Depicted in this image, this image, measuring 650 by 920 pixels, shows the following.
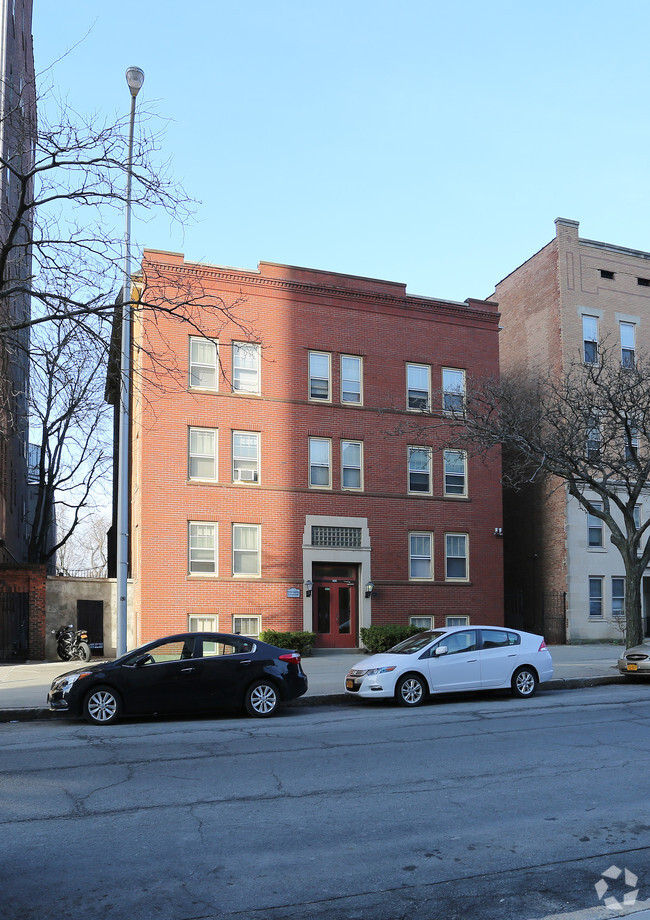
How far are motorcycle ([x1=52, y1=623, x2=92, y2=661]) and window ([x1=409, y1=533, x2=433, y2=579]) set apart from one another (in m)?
10.8

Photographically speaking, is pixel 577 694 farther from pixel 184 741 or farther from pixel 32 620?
pixel 32 620

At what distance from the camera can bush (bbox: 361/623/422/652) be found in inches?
1019

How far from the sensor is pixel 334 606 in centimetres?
2819

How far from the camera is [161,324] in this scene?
27.1 meters

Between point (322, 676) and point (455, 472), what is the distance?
1233cm

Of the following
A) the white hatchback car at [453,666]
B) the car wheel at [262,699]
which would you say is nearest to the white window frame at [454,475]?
the white hatchback car at [453,666]

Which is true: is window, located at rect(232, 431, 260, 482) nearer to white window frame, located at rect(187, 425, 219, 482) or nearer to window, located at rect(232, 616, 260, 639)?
white window frame, located at rect(187, 425, 219, 482)

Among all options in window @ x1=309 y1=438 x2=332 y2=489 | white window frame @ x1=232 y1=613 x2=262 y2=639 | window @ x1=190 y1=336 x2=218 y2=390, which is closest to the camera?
white window frame @ x1=232 y1=613 x2=262 y2=639

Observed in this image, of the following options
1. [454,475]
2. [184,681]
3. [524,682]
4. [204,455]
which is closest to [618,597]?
[454,475]

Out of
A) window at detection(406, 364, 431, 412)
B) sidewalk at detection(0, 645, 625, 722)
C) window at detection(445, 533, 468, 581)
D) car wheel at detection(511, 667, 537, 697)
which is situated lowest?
sidewalk at detection(0, 645, 625, 722)

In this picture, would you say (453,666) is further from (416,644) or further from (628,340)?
(628,340)

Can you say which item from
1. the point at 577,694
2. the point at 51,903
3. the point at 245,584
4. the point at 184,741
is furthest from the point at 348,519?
the point at 51,903

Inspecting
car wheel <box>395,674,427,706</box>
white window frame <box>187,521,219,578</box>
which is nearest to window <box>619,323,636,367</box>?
white window frame <box>187,521,219,578</box>

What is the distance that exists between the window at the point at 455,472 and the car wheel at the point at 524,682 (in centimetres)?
1376
